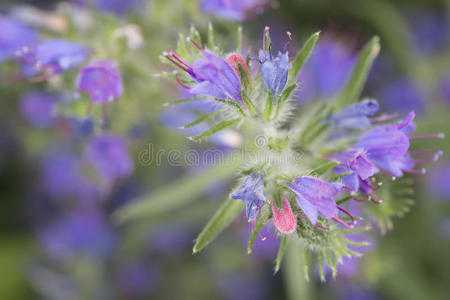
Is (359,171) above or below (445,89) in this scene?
below

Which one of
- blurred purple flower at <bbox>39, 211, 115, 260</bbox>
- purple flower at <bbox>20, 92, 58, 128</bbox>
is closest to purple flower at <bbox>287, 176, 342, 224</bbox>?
purple flower at <bbox>20, 92, 58, 128</bbox>

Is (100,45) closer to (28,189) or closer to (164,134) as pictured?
(164,134)

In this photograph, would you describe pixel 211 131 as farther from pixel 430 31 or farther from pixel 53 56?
pixel 430 31

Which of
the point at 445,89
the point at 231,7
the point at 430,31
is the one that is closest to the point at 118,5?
the point at 231,7

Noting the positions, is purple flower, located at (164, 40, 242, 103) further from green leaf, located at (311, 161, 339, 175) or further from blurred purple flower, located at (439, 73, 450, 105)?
blurred purple flower, located at (439, 73, 450, 105)

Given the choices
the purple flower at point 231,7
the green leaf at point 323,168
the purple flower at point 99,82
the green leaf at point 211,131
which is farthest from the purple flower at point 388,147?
the purple flower at point 99,82
